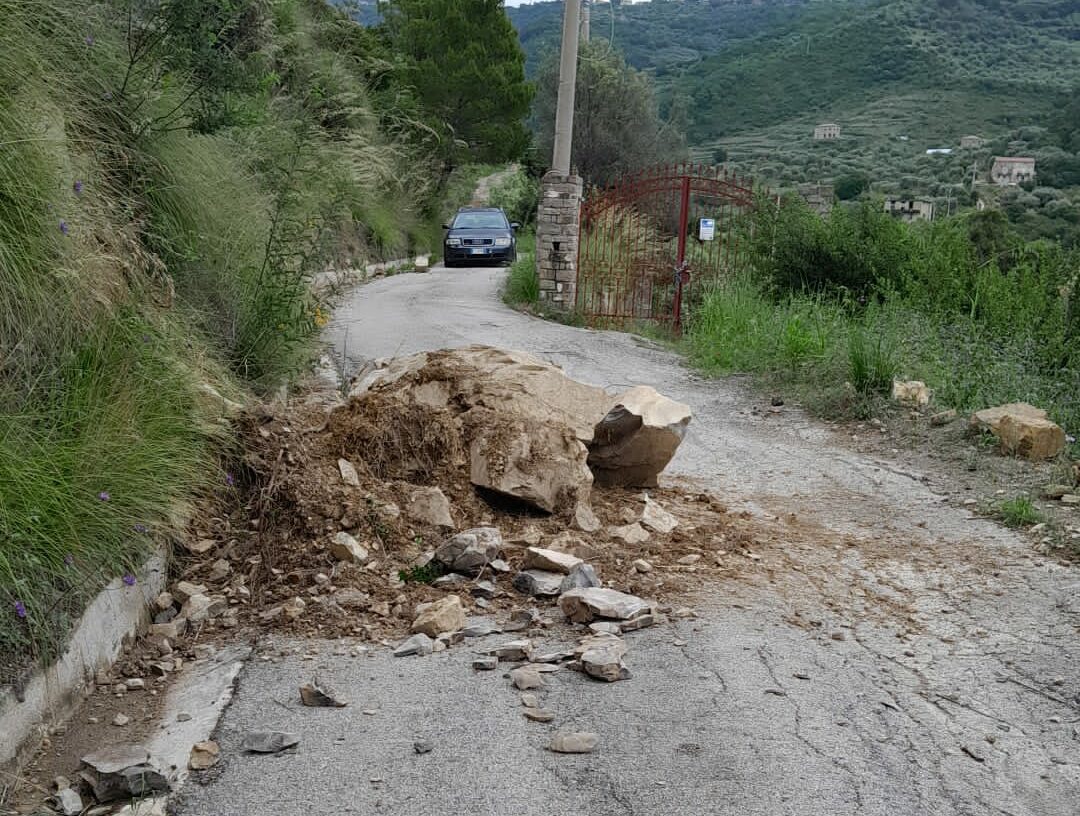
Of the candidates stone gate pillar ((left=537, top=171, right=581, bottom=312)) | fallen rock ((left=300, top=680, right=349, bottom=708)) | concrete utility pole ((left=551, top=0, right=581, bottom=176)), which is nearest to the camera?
fallen rock ((left=300, top=680, right=349, bottom=708))

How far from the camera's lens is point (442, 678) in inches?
137

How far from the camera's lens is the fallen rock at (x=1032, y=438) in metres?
6.83

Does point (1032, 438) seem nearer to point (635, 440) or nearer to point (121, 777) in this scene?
point (635, 440)

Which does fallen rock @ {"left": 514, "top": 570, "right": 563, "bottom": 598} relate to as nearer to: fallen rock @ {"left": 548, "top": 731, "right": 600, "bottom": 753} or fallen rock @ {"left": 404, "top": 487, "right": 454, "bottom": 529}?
fallen rock @ {"left": 404, "top": 487, "right": 454, "bottom": 529}

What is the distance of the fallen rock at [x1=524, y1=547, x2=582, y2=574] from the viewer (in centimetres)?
432

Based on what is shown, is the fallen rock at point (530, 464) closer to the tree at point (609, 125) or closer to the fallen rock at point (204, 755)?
the fallen rock at point (204, 755)

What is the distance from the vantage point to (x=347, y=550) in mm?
4340

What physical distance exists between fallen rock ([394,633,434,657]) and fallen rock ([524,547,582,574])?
746mm

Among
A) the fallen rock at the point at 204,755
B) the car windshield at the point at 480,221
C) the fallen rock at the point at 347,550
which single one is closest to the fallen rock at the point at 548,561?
the fallen rock at the point at 347,550

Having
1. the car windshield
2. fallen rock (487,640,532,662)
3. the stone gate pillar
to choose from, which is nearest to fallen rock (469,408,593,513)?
fallen rock (487,640,532,662)

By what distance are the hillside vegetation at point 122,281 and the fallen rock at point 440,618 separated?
1101 millimetres

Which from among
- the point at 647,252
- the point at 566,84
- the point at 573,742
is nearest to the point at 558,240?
the point at 647,252

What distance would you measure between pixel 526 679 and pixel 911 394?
232 inches

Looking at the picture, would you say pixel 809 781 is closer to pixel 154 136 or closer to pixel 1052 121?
pixel 154 136
